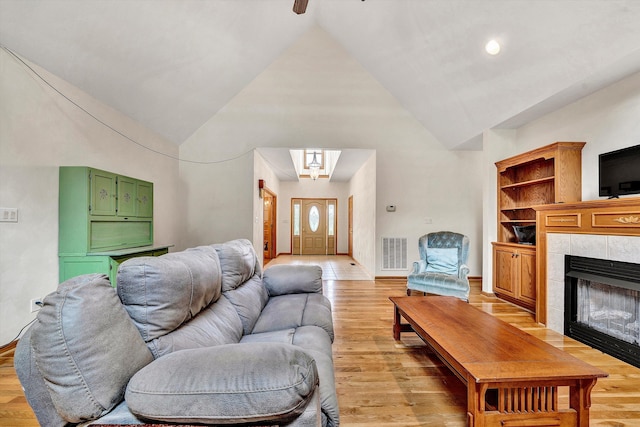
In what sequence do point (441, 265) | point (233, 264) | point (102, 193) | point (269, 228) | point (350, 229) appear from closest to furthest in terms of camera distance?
1. point (233, 264)
2. point (102, 193)
3. point (441, 265)
4. point (269, 228)
5. point (350, 229)

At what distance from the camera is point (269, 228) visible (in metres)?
8.74

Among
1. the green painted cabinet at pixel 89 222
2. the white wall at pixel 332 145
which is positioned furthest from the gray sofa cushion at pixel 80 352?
the white wall at pixel 332 145

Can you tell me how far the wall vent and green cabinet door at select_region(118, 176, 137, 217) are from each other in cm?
411

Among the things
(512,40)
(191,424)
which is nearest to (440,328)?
(191,424)

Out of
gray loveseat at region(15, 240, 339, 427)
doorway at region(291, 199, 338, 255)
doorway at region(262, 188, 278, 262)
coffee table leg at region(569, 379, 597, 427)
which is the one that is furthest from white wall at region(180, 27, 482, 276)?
gray loveseat at region(15, 240, 339, 427)

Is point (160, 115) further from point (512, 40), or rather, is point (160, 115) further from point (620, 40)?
point (620, 40)

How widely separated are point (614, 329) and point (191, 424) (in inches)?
133

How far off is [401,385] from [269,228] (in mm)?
7040

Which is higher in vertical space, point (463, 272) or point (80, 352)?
point (80, 352)

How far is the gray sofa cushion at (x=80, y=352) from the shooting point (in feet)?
2.72

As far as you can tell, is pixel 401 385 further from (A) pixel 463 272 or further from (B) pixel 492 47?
(B) pixel 492 47

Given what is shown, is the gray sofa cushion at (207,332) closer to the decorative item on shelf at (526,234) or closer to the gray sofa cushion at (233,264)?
the gray sofa cushion at (233,264)

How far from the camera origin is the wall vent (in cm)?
568

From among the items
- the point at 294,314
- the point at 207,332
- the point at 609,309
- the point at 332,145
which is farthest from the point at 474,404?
the point at 332,145
